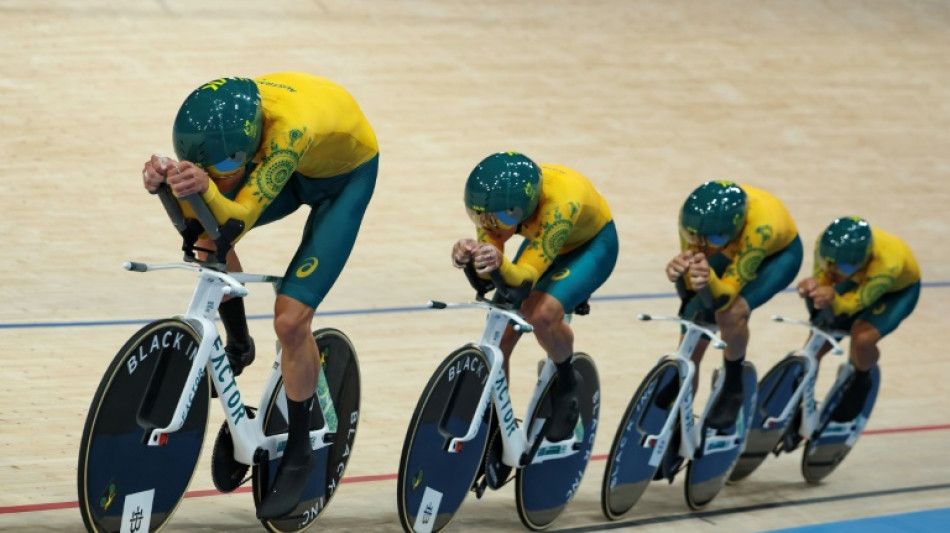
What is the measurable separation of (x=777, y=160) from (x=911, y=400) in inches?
139

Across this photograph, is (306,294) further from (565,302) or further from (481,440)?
(565,302)

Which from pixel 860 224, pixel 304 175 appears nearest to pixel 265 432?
pixel 304 175

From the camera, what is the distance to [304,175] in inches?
142

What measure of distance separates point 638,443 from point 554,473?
0.38 m

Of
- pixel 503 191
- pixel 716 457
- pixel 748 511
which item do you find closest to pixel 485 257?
pixel 503 191

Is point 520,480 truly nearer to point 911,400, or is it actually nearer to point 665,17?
point 911,400

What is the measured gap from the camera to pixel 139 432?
3232 mm

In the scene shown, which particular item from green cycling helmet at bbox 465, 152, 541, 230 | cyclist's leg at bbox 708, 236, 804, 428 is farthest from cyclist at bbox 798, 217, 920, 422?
green cycling helmet at bbox 465, 152, 541, 230

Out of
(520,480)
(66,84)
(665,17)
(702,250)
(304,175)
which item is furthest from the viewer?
(665,17)

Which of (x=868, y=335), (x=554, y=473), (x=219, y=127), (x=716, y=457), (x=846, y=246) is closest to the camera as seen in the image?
(x=219, y=127)

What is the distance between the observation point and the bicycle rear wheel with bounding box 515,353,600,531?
422cm

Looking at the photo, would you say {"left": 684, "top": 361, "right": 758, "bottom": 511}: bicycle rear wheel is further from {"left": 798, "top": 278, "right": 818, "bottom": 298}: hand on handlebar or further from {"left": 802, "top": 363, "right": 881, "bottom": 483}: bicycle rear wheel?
{"left": 802, "top": 363, "right": 881, "bottom": 483}: bicycle rear wheel

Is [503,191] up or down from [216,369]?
up

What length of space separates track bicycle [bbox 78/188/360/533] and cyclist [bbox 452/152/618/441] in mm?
643
